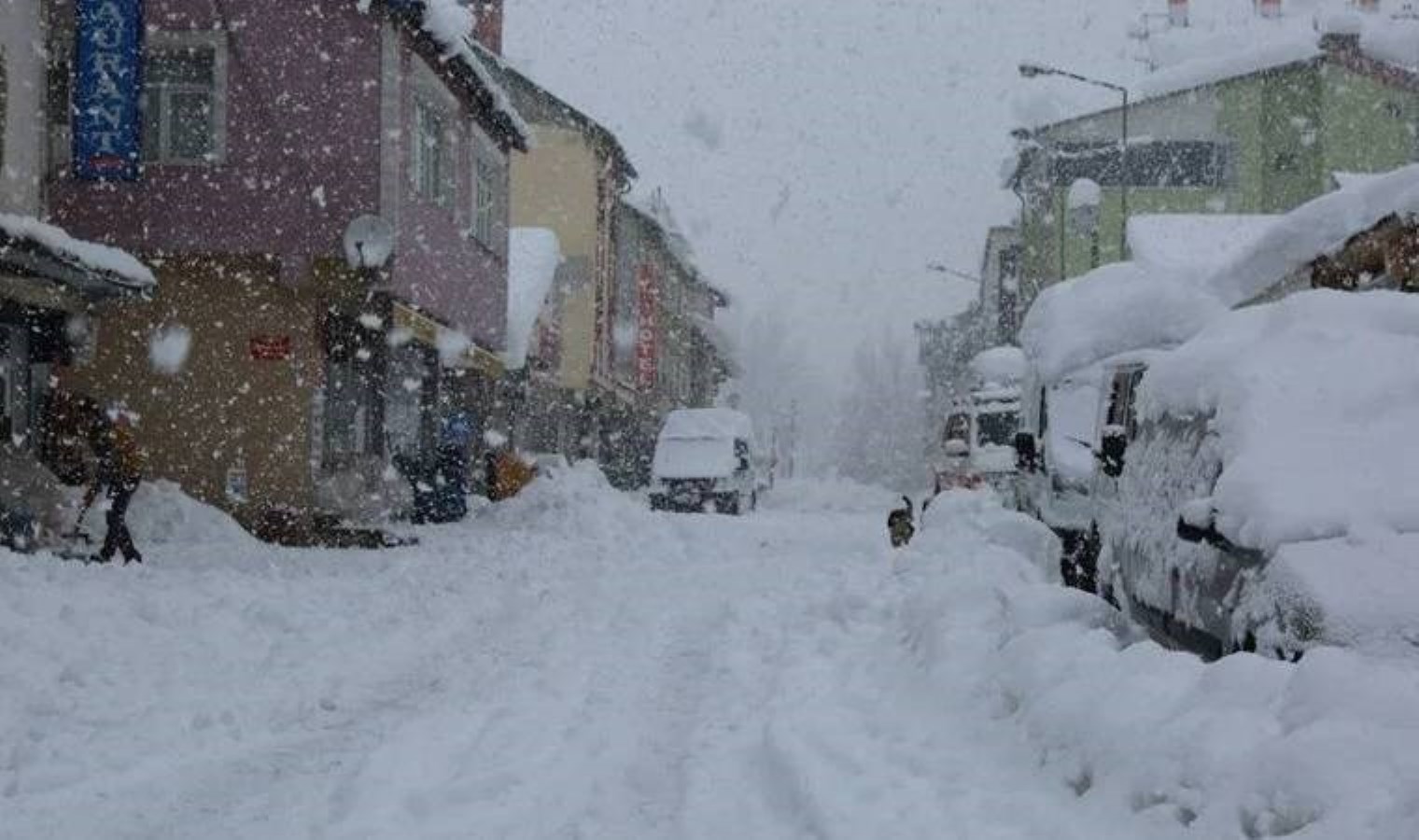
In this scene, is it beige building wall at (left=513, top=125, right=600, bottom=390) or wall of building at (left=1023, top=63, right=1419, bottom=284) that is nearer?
beige building wall at (left=513, top=125, right=600, bottom=390)

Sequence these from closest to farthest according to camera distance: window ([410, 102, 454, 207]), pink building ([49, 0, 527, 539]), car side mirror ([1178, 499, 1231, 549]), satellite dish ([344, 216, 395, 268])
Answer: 1. car side mirror ([1178, 499, 1231, 549])
2. satellite dish ([344, 216, 395, 268])
3. pink building ([49, 0, 527, 539])
4. window ([410, 102, 454, 207])

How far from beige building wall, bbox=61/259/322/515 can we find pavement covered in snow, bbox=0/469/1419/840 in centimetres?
505

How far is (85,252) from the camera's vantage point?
15734mm

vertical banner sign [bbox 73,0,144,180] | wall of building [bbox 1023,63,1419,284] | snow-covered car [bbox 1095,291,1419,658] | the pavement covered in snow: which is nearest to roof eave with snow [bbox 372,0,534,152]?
vertical banner sign [bbox 73,0,144,180]

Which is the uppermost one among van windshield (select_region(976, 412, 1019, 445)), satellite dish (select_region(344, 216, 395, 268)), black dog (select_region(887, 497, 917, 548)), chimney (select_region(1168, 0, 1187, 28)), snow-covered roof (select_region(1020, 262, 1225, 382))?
chimney (select_region(1168, 0, 1187, 28))

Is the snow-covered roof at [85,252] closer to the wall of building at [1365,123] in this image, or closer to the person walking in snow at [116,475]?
the person walking in snow at [116,475]

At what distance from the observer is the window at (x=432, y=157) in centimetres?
2044

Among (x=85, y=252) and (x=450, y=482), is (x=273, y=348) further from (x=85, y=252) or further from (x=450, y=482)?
(x=450, y=482)

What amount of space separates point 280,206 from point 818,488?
38591mm

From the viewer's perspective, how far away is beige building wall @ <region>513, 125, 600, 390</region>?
135 ft

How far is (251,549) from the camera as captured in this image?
16047mm

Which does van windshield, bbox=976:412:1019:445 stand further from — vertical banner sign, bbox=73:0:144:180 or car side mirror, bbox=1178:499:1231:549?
car side mirror, bbox=1178:499:1231:549

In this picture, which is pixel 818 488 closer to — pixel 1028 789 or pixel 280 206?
pixel 280 206

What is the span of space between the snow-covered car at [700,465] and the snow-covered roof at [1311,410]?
23.0 m
